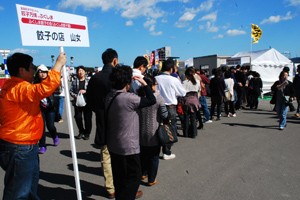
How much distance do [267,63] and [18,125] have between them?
1635 cm

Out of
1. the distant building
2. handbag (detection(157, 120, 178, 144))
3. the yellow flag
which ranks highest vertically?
the yellow flag

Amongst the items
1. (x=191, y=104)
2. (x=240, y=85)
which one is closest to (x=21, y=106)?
(x=191, y=104)

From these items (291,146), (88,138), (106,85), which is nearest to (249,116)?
(291,146)

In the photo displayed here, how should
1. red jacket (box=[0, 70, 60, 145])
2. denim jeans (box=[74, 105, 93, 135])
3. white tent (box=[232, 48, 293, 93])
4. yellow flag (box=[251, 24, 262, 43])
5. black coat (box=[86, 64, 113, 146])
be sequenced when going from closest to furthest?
red jacket (box=[0, 70, 60, 145]) → black coat (box=[86, 64, 113, 146]) → denim jeans (box=[74, 105, 93, 135]) → white tent (box=[232, 48, 293, 93]) → yellow flag (box=[251, 24, 262, 43])

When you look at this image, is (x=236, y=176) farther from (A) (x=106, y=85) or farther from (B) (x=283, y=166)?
(A) (x=106, y=85)

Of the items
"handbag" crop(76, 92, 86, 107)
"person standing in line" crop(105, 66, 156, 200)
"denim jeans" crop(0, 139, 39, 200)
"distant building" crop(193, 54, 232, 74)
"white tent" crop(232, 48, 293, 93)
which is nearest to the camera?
"denim jeans" crop(0, 139, 39, 200)

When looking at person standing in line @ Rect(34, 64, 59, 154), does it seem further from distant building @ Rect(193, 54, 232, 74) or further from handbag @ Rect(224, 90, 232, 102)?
distant building @ Rect(193, 54, 232, 74)

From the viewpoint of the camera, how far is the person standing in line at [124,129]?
2395 millimetres

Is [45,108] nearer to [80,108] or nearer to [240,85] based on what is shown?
[80,108]

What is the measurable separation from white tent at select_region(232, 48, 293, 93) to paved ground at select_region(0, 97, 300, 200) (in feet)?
32.0

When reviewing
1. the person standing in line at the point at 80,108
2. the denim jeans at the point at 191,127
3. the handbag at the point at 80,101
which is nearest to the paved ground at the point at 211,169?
the denim jeans at the point at 191,127

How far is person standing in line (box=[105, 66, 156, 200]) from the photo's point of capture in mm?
2395

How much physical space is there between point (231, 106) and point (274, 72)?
29.5ft

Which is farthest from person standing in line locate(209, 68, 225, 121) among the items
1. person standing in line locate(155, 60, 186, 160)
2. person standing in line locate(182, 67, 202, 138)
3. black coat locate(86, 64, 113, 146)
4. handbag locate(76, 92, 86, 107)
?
black coat locate(86, 64, 113, 146)
